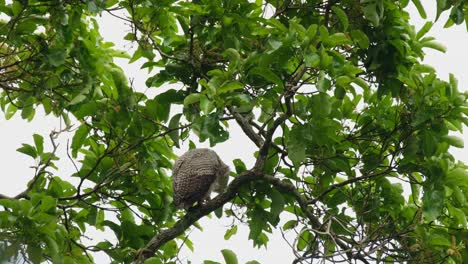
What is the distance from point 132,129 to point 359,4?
119 centimetres

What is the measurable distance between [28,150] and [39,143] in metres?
0.06

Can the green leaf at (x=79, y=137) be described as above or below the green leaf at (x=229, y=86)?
above

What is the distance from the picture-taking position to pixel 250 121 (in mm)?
4102

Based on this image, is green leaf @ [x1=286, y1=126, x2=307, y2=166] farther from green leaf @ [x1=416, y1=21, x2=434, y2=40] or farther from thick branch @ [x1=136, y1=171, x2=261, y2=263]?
green leaf @ [x1=416, y1=21, x2=434, y2=40]

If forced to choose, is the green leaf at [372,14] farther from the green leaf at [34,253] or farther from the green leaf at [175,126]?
the green leaf at [34,253]

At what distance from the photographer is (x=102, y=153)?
436cm

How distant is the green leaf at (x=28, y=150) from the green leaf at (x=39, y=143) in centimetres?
2

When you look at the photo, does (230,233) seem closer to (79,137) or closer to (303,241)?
(303,241)

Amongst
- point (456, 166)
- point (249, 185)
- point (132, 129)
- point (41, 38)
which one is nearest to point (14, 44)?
point (41, 38)

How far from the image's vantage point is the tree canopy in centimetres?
365

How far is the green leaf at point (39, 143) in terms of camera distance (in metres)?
4.14

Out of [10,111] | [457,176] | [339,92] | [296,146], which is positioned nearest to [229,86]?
[296,146]

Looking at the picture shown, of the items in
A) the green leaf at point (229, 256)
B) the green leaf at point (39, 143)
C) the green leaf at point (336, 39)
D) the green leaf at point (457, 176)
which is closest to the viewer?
the green leaf at point (336, 39)

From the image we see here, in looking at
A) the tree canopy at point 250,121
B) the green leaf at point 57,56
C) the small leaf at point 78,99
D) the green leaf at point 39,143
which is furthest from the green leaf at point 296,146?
the green leaf at point 39,143
